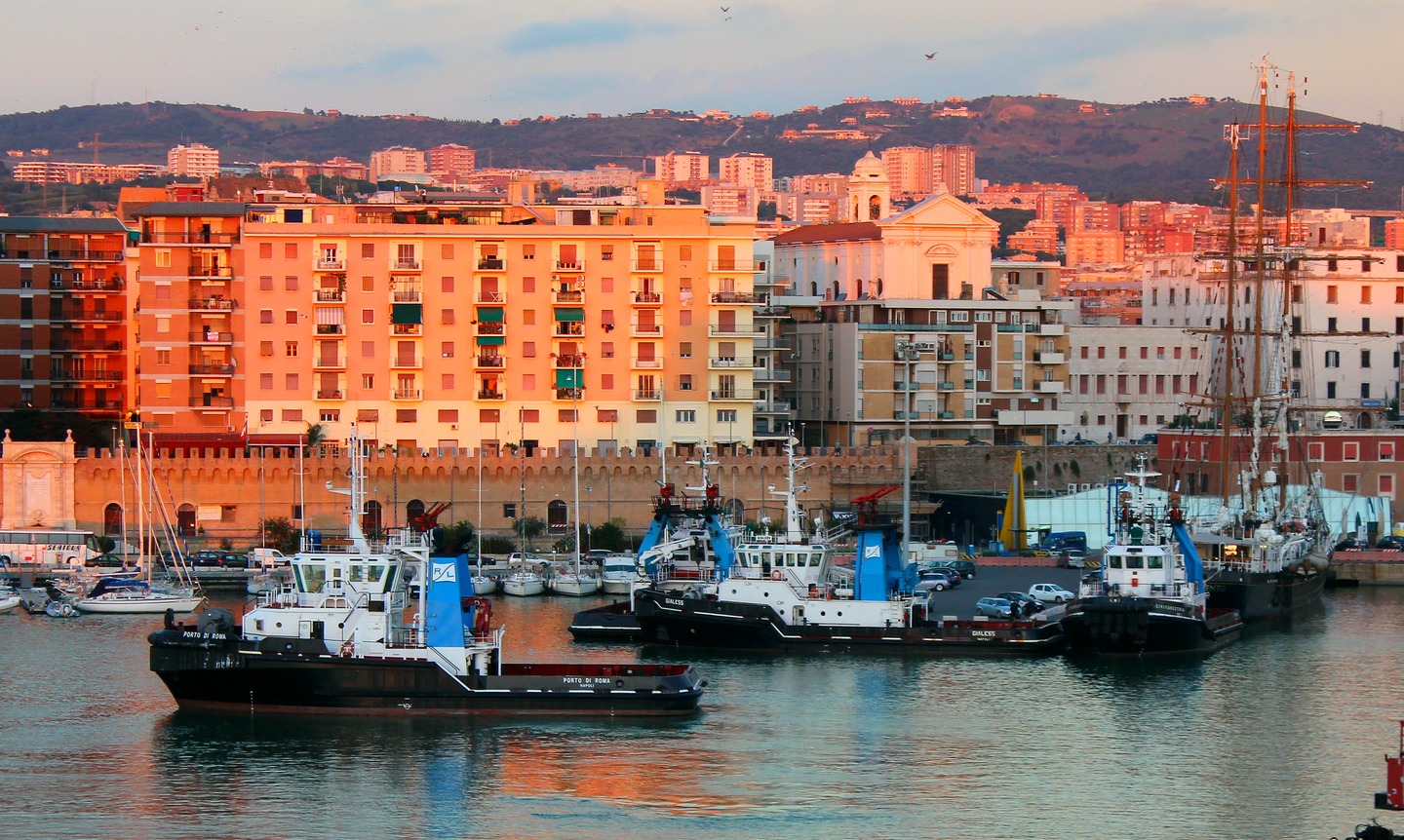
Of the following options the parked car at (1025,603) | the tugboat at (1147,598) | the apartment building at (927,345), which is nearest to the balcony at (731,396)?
the apartment building at (927,345)

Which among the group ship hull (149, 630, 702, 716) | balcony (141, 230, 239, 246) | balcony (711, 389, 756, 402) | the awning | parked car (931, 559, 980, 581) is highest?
balcony (141, 230, 239, 246)

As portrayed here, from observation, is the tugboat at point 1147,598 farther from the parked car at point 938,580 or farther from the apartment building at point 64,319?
the apartment building at point 64,319

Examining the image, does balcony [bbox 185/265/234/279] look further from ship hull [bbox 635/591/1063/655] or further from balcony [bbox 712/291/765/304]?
ship hull [bbox 635/591/1063/655]

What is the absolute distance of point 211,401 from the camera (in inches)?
3469

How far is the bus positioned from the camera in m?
73.2

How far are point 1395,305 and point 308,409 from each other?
2163 inches

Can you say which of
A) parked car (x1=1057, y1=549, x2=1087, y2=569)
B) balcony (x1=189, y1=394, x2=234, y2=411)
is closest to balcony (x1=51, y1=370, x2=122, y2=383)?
balcony (x1=189, y1=394, x2=234, y2=411)

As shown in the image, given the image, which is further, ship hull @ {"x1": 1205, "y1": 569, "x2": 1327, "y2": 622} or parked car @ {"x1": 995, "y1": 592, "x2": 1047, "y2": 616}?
ship hull @ {"x1": 1205, "y1": 569, "x2": 1327, "y2": 622}

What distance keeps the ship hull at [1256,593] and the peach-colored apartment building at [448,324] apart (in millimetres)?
27995

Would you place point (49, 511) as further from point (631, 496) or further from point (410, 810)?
point (410, 810)

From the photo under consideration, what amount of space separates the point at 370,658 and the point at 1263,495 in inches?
1714

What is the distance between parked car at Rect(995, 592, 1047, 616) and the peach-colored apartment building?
2602 cm

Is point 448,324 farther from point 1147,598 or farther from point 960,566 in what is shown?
point 1147,598

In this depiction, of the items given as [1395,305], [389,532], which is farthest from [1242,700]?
[1395,305]
